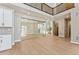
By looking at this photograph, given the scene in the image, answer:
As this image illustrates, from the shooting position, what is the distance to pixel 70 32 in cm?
463

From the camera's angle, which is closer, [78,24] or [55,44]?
[55,44]

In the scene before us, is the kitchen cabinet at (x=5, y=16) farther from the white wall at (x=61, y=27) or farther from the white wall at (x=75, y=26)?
the white wall at (x=75, y=26)

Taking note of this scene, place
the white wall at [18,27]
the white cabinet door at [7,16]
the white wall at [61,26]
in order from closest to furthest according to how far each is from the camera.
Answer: the white cabinet door at [7,16]
the white wall at [61,26]
the white wall at [18,27]

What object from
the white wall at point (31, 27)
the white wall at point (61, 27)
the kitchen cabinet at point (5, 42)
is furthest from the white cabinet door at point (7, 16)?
the white wall at point (61, 27)

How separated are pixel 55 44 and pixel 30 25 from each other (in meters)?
1.17

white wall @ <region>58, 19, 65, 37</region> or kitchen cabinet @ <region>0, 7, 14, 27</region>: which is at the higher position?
kitchen cabinet @ <region>0, 7, 14, 27</region>

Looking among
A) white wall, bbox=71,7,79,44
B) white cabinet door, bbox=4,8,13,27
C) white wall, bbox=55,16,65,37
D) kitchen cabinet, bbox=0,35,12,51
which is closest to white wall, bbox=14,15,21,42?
white cabinet door, bbox=4,8,13,27

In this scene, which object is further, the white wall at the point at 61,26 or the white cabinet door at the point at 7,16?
the white wall at the point at 61,26

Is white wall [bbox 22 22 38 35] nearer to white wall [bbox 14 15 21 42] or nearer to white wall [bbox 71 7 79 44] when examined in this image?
white wall [bbox 14 15 21 42]

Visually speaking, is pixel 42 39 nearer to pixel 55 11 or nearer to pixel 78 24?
pixel 55 11

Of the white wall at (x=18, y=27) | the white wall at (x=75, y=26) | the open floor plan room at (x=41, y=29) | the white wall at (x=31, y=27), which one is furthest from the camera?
the white wall at (x=18, y=27)

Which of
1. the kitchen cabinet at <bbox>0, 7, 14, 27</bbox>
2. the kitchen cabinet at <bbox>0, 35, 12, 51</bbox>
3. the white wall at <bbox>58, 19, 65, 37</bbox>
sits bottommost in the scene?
the kitchen cabinet at <bbox>0, 35, 12, 51</bbox>

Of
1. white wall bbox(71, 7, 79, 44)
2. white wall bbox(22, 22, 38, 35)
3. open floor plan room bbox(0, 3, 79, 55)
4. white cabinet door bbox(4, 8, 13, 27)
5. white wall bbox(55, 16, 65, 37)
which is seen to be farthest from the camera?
white wall bbox(71, 7, 79, 44)
